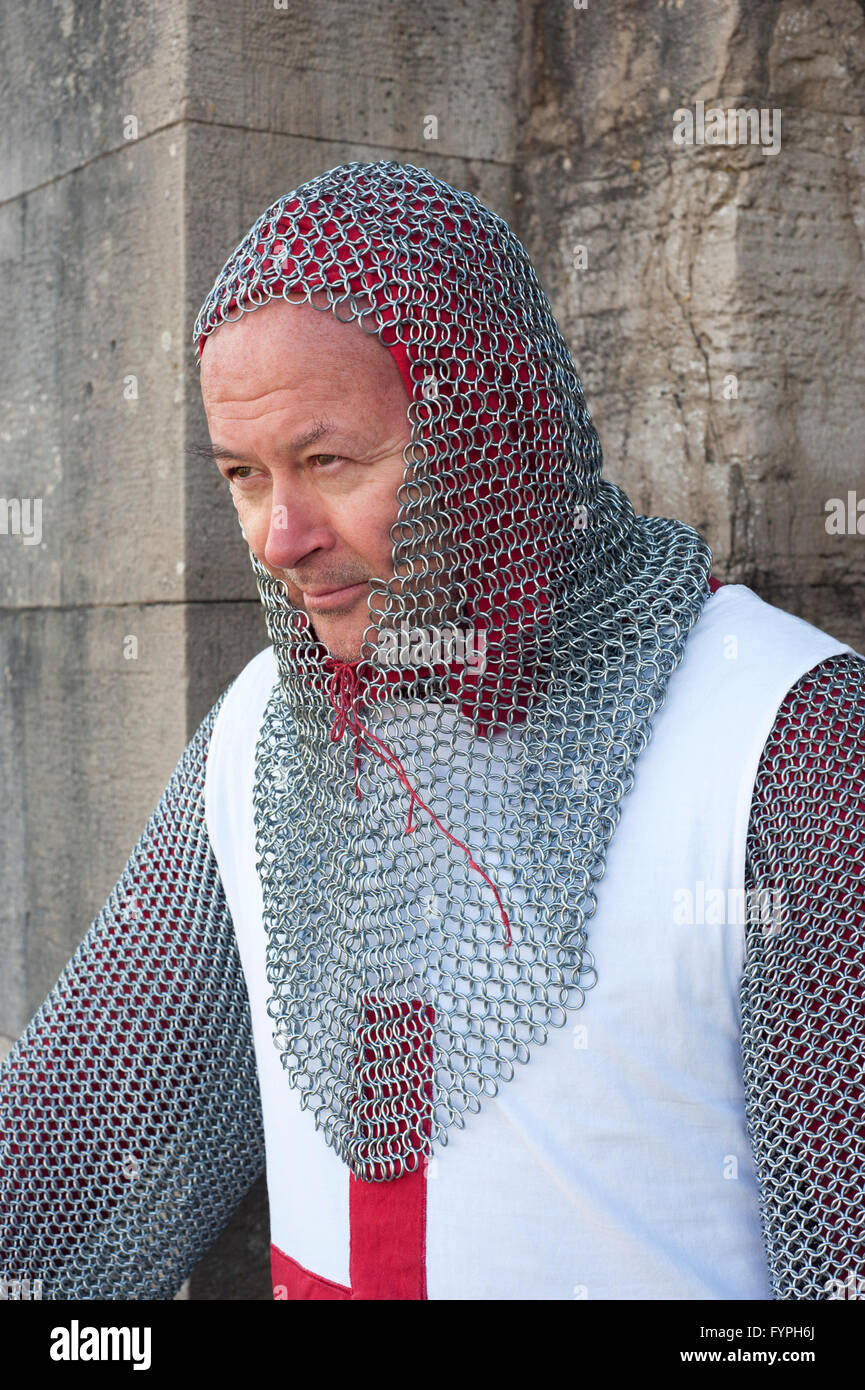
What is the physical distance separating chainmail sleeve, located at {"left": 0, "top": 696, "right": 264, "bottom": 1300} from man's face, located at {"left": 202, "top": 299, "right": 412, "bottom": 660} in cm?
57

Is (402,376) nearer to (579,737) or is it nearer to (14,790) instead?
(579,737)

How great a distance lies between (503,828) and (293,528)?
44 centimetres

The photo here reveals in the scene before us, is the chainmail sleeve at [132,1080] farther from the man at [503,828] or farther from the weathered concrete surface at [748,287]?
the weathered concrete surface at [748,287]

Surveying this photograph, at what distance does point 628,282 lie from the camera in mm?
2791

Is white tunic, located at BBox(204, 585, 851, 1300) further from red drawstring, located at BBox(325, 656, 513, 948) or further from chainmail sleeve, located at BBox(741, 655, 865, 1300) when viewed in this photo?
red drawstring, located at BBox(325, 656, 513, 948)

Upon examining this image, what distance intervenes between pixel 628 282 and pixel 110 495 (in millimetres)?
1144

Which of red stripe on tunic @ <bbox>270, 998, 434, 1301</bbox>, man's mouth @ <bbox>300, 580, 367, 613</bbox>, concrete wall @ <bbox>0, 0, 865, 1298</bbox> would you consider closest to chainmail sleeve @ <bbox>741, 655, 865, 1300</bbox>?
red stripe on tunic @ <bbox>270, 998, 434, 1301</bbox>

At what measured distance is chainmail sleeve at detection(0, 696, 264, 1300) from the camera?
80.9 inches

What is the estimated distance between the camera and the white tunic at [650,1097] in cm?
153

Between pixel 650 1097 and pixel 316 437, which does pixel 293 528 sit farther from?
pixel 650 1097

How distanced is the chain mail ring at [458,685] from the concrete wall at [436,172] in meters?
0.90

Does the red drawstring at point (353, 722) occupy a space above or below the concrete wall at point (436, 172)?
below

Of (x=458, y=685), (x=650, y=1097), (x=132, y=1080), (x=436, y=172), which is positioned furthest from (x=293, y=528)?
(x=436, y=172)

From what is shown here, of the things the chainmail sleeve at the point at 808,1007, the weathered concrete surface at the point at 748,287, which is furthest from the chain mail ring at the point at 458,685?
the weathered concrete surface at the point at 748,287
